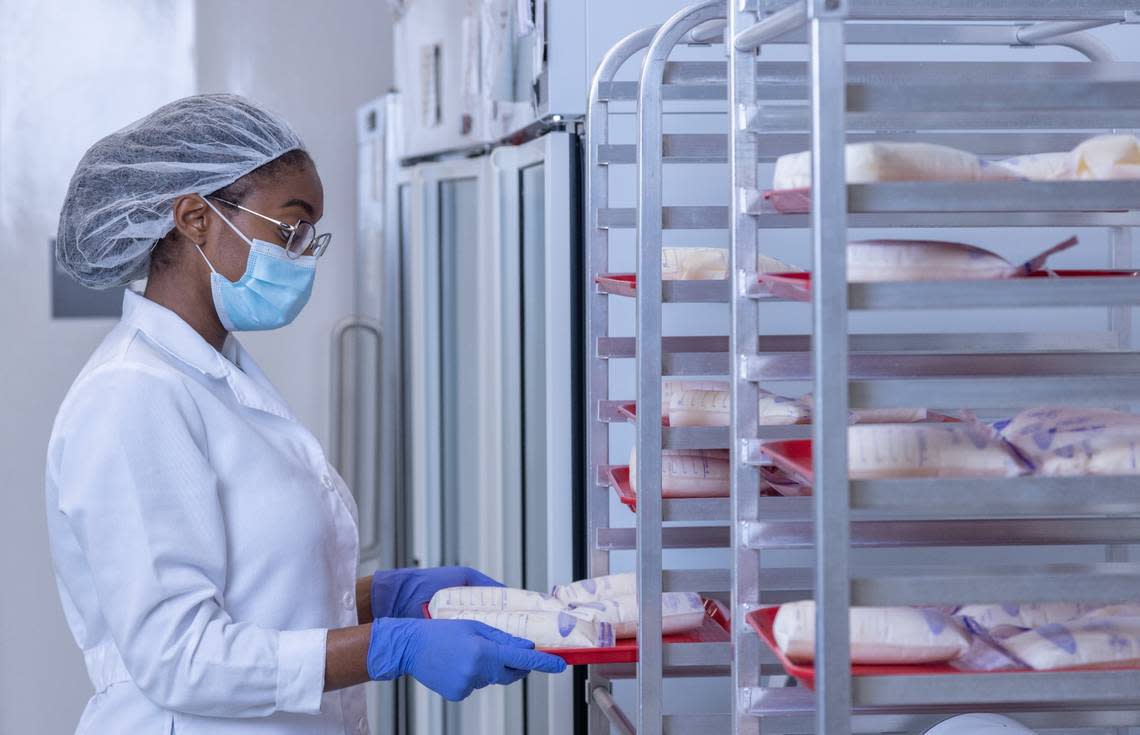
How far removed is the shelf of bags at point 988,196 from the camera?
1.06 meters

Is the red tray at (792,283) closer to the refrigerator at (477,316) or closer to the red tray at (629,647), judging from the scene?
the red tray at (629,647)

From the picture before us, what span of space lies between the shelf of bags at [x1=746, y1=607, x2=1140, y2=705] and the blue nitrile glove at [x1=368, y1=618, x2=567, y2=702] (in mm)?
493

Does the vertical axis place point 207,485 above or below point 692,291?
below

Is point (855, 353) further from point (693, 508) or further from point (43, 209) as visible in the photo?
point (43, 209)

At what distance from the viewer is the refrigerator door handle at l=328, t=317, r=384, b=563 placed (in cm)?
351

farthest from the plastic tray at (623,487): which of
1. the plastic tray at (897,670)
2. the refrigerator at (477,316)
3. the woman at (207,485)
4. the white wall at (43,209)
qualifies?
the white wall at (43,209)

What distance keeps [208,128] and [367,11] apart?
80.9 inches

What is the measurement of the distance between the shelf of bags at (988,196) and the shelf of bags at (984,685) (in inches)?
16.2

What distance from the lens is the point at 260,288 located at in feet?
5.49

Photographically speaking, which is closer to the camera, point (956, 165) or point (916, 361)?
point (956, 165)

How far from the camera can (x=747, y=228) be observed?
4.21 ft

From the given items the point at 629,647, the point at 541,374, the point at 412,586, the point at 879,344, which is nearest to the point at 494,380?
the point at 541,374

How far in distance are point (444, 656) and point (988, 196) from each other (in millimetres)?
853

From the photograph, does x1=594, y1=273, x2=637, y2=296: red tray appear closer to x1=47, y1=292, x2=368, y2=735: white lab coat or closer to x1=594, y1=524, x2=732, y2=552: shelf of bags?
x1=594, y1=524, x2=732, y2=552: shelf of bags
